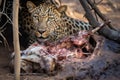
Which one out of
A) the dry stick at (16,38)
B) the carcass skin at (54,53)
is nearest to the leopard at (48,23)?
the carcass skin at (54,53)

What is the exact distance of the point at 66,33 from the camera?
6633mm

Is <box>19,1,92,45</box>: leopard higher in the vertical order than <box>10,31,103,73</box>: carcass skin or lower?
higher

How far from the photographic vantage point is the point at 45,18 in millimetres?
6484

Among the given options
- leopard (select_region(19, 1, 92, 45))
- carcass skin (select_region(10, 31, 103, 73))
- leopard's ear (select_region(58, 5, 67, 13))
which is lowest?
carcass skin (select_region(10, 31, 103, 73))

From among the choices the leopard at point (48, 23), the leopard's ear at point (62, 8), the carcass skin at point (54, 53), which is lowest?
the carcass skin at point (54, 53)

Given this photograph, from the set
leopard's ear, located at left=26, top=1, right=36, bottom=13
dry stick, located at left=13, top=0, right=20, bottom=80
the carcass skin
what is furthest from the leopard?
dry stick, located at left=13, top=0, right=20, bottom=80

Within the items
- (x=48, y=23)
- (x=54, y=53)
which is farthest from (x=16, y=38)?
(x=48, y=23)

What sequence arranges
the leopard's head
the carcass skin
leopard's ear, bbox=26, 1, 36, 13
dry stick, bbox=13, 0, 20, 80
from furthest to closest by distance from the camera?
1. leopard's ear, bbox=26, 1, 36, 13
2. the leopard's head
3. the carcass skin
4. dry stick, bbox=13, 0, 20, 80

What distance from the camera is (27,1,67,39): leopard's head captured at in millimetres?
6301

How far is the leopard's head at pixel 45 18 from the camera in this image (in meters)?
6.30

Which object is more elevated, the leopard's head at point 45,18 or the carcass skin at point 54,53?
the leopard's head at point 45,18

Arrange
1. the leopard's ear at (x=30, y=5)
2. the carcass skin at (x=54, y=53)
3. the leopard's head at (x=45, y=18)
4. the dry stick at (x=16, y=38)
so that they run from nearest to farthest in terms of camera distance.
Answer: the dry stick at (x=16, y=38), the carcass skin at (x=54, y=53), the leopard's head at (x=45, y=18), the leopard's ear at (x=30, y=5)

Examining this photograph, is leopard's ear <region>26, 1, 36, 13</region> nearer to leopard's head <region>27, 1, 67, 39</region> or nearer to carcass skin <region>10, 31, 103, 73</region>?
leopard's head <region>27, 1, 67, 39</region>

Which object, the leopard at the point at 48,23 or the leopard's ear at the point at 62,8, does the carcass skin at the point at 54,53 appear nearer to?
the leopard at the point at 48,23
